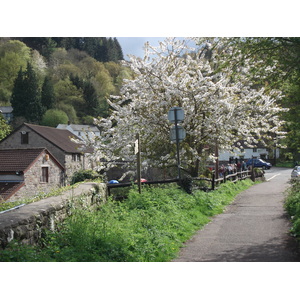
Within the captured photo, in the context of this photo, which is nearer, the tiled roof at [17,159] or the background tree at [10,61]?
the background tree at [10,61]

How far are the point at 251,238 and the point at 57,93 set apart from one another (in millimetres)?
5433

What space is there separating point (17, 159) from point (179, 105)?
14593 mm

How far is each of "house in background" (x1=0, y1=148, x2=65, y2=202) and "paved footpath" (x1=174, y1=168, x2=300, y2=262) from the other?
14.7 metres

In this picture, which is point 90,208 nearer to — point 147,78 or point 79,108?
point 79,108

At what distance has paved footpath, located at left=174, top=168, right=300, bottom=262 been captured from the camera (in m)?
5.51

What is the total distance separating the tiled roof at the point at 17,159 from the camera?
79.0ft

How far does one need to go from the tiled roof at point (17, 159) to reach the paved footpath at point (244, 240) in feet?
56.5

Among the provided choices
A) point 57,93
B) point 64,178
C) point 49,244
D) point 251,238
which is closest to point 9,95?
point 57,93

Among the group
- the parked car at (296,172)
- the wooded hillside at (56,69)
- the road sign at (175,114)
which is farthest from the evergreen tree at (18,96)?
the parked car at (296,172)

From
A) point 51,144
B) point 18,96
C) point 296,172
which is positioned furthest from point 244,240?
point 51,144

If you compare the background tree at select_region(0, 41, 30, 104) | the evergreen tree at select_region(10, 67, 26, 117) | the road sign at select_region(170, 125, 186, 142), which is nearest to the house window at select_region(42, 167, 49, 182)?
the evergreen tree at select_region(10, 67, 26, 117)

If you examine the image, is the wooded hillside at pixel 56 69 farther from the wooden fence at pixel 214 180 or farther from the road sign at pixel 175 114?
the wooden fence at pixel 214 180

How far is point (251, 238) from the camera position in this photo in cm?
654

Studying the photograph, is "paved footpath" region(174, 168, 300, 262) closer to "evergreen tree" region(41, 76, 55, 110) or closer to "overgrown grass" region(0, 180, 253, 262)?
"overgrown grass" region(0, 180, 253, 262)
